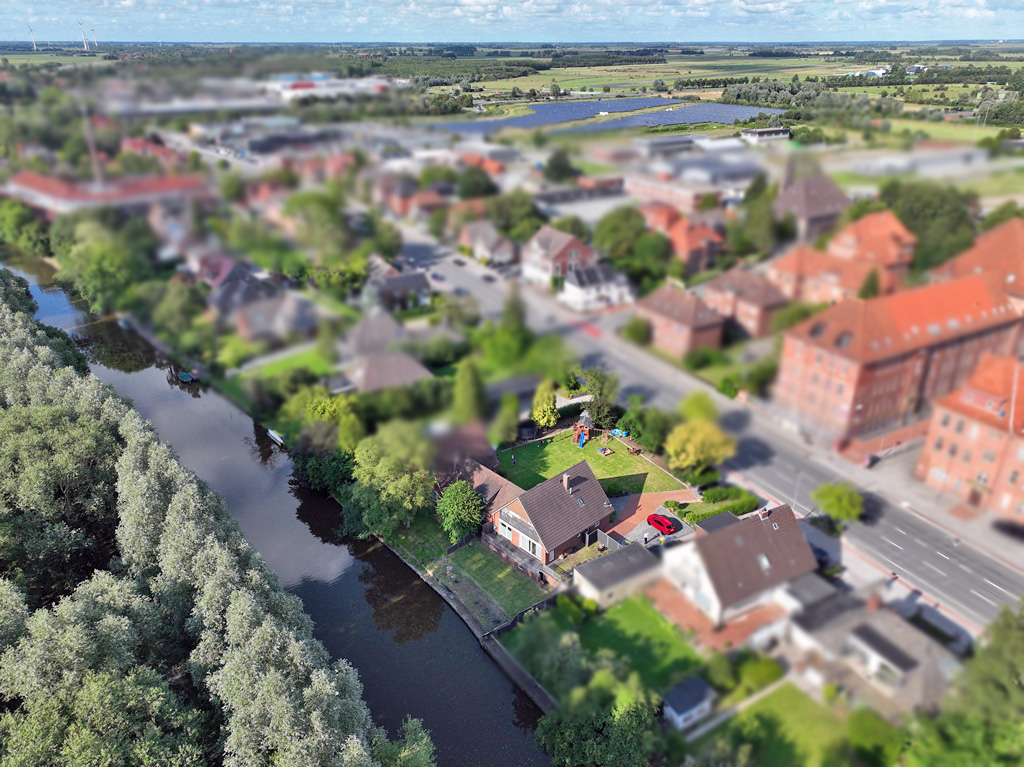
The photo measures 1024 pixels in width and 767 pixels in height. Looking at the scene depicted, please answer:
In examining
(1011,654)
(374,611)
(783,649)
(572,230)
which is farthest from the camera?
(374,611)

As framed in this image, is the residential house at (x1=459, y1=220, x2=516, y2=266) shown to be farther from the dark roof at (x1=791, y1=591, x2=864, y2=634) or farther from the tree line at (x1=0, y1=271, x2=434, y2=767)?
the tree line at (x1=0, y1=271, x2=434, y2=767)

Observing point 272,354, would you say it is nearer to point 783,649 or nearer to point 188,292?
point 188,292

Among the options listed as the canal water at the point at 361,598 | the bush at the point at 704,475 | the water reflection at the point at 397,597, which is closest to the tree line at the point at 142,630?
the canal water at the point at 361,598

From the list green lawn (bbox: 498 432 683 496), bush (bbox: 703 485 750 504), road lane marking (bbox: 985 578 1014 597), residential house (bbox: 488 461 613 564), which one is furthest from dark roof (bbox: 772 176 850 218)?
green lawn (bbox: 498 432 683 496)

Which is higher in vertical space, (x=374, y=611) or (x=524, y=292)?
(x=524, y=292)

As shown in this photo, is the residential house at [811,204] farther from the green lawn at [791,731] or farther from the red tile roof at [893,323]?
the green lawn at [791,731]

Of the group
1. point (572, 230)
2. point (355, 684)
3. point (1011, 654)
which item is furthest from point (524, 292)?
point (355, 684)
